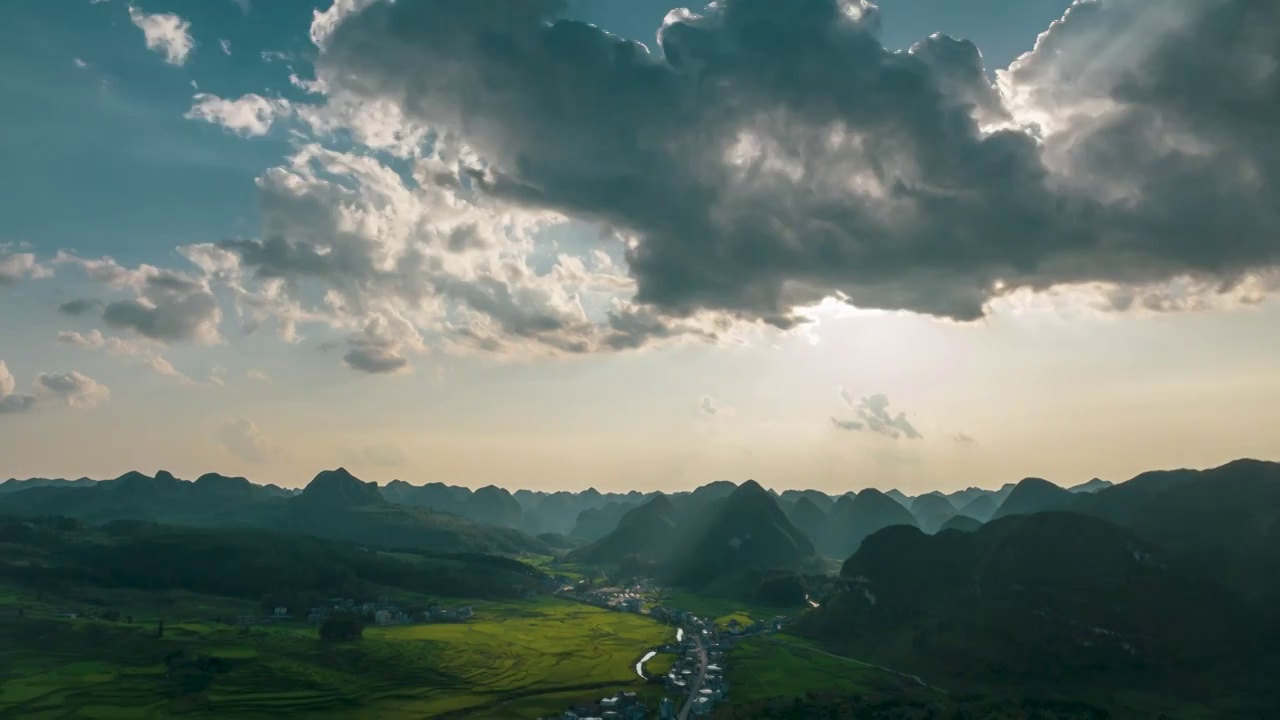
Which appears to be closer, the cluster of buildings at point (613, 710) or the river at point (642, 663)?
the cluster of buildings at point (613, 710)

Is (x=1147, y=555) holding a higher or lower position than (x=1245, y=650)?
higher

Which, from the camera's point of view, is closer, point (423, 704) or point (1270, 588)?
point (423, 704)

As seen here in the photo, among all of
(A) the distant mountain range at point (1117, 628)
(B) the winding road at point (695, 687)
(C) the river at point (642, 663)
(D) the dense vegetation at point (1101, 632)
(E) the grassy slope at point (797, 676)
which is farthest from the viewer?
(C) the river at point (642, 663)

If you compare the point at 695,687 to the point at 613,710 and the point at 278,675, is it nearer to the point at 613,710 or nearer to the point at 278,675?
the point at 613,710

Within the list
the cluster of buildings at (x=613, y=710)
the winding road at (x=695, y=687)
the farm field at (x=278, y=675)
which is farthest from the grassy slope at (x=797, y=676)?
the farm field at (x=278, y=675)

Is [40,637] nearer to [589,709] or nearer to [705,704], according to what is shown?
[589,709]

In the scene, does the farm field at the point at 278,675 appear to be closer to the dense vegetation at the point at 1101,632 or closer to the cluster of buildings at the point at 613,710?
the cluster of buildings at the point at 613,710

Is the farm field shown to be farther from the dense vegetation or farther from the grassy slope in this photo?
the dense vegetation

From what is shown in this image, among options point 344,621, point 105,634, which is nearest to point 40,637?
point 105,634
